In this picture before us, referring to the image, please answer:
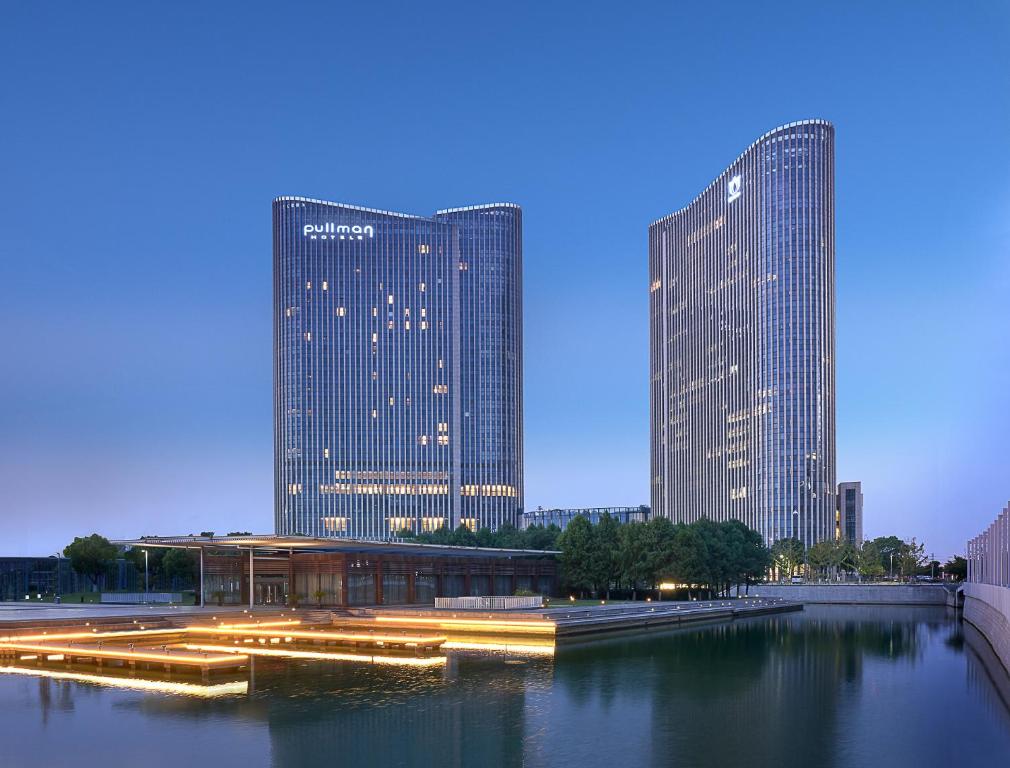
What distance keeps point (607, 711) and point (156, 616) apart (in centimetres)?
4152

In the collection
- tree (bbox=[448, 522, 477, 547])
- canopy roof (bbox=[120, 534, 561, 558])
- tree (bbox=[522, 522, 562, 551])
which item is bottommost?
tree (bbox=[448, 522, 477, 547])

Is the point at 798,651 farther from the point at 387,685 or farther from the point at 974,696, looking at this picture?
the point at 387,685

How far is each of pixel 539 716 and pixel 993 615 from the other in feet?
136

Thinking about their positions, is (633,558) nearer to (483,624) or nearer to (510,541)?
(510,541)

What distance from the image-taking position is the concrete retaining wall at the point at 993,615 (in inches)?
2114

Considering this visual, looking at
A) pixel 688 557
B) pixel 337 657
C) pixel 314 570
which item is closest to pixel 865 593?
pixel 688 557

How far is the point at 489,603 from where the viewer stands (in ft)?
274

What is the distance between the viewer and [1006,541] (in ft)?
202

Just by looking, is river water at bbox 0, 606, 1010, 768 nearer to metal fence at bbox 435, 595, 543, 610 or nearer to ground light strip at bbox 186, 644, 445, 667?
ground light strip at bbox 186, 644, 445, 667

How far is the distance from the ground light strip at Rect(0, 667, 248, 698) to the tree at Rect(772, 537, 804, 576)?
145 m

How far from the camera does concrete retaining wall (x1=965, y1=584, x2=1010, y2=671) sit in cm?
5369

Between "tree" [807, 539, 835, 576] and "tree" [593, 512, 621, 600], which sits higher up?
"tree" [593, 512, 621, 600]

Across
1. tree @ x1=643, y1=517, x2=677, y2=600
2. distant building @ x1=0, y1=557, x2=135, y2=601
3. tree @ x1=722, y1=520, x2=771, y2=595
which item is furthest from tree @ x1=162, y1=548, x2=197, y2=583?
tree @ x1=722, y1=520, x2=771, y2=595

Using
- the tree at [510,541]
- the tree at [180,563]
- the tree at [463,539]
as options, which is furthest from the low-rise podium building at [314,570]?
the tree at [463,539]
